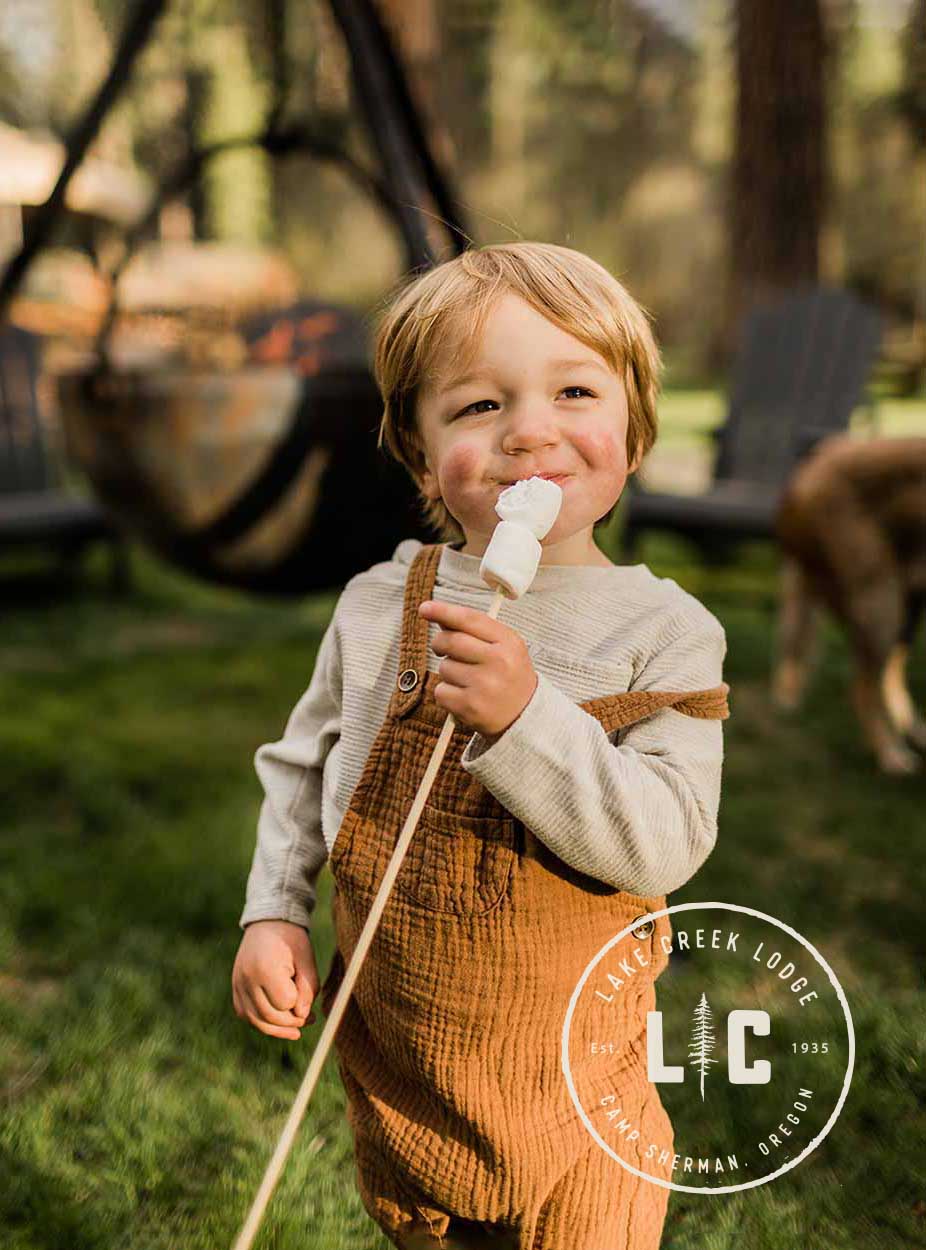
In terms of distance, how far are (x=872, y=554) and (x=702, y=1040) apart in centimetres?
197

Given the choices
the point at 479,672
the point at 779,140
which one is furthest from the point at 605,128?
the point at 479,672

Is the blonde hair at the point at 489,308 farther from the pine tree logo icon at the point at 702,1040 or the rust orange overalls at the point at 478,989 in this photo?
the pine tree logo icon at the point at 702,1040

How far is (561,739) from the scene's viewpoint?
3.39 feet

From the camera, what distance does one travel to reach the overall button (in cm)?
121

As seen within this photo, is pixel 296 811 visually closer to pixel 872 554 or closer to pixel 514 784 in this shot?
pixel 514 784

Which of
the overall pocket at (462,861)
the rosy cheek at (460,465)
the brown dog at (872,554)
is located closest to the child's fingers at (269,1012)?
the overall pocket at (462,861)

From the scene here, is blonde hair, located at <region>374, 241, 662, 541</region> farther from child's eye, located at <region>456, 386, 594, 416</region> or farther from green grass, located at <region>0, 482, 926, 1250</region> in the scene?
green grass, located at <region>0, 482, 926, 1250</region>

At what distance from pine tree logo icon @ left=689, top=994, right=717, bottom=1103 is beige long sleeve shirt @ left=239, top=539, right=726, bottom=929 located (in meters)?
1.07

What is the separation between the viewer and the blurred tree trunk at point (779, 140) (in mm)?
8914

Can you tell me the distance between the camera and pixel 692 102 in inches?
823

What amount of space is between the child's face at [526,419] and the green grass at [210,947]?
1248 millimetres

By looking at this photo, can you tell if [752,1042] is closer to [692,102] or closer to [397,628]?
[397,628]

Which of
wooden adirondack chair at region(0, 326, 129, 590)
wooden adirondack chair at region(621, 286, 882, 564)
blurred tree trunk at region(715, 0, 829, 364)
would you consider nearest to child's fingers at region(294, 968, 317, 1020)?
wooden adirondack chair at region(621, 286, 882, 564)

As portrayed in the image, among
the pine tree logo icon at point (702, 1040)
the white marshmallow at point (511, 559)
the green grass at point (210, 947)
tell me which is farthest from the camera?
the pine tree logo icon at point (702, 1040)
